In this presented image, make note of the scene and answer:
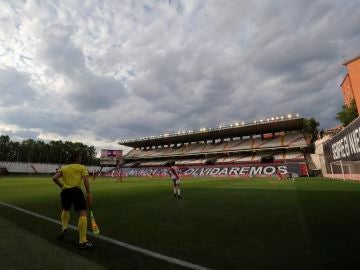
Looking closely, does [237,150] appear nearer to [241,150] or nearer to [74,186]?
[241,150]

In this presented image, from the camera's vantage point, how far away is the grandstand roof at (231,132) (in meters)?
58.1

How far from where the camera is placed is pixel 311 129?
200 ft

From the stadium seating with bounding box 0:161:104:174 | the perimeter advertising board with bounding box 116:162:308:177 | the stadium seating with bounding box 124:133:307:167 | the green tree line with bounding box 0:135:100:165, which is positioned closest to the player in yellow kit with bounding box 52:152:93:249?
the perimeter advertising board with bounding box 116:162:308:177

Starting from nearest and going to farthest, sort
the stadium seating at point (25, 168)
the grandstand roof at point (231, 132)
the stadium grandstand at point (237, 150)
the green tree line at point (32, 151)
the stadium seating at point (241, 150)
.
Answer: the stadium grandstand at point (237, 150) → the stadium seating at point (241, 150) → the grandstand roof at point (231, 132) → the stadium seating at point (25, 168) → the green tree line at point (32, 151)

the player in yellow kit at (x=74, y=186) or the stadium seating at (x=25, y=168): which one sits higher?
the stadium seating at (x=25, y=168)

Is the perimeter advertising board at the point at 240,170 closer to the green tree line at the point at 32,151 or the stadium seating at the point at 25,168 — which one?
the stadium seating at the point at 25,168

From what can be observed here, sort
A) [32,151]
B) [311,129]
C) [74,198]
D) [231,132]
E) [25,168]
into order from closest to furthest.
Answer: [74,198]
[311,129]
[231,132]
[25,168]
[32,151]

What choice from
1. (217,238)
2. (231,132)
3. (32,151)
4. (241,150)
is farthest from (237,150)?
(32,151)

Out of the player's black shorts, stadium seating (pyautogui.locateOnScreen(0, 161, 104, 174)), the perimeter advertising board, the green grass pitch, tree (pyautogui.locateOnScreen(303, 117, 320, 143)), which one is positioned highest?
tree (pyautogui.locateOnScreen(303, 117, 320, 143))

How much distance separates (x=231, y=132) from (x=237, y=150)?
6.24 meters

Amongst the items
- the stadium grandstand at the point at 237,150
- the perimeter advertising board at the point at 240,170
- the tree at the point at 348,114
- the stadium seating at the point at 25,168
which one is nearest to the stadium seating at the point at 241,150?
the stadium grandstand at the point at 237,150

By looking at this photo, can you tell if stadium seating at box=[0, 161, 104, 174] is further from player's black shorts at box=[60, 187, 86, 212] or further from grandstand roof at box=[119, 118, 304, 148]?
player's black shorts at box=[60, 187, 86, 212]

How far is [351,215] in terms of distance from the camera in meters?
8.07

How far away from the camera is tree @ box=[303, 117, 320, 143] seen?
59.7 metres
